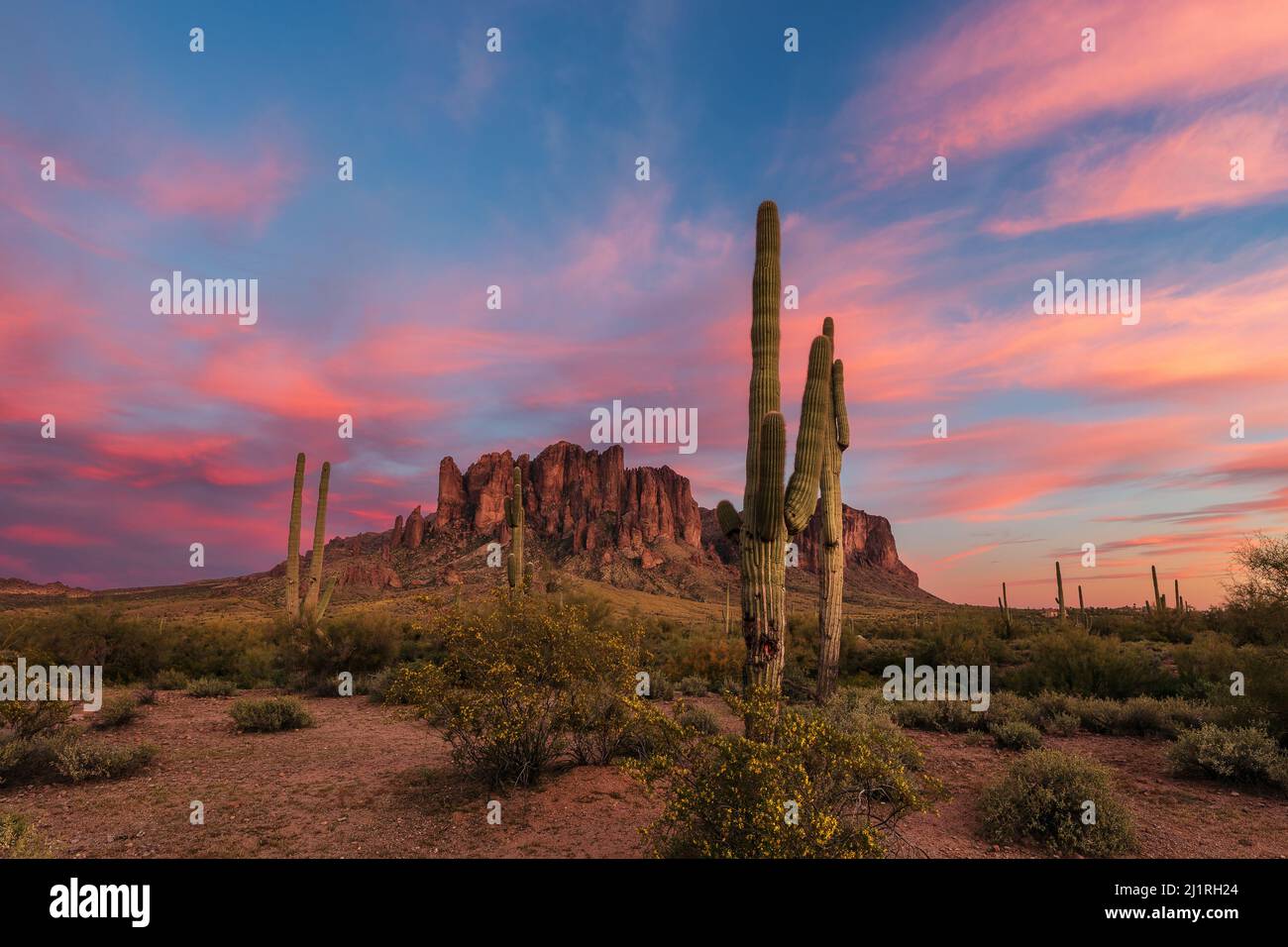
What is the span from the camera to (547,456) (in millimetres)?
124625

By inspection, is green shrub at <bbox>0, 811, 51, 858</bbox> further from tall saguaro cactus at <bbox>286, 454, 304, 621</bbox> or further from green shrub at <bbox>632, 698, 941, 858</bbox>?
tall saguaro cactus at <bbox>286, 454, 304, 621</bbox>

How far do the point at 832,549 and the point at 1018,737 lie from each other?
5.49 m

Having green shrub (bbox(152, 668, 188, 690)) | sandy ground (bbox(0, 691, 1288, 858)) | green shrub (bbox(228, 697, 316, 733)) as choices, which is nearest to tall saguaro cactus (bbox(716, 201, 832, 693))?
sandy ground (bbox(0, 691, 1288, 858))

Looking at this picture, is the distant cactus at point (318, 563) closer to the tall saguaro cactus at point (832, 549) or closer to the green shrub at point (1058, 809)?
the tall saguaro cactus at point (832, 549)

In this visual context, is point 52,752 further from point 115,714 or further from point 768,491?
point 768,491

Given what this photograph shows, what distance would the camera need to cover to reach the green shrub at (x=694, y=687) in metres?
17.4

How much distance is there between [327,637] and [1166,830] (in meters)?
21.2

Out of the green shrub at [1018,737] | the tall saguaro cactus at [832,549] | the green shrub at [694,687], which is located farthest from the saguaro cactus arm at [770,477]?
the green shrub at [694,687]

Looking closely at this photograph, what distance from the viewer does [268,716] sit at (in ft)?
40.3

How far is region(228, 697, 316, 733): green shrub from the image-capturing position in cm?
1215

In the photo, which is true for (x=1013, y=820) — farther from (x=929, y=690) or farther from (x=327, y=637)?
(x=327, y=637)

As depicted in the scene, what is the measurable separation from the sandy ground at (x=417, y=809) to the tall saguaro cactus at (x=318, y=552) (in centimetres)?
1393
